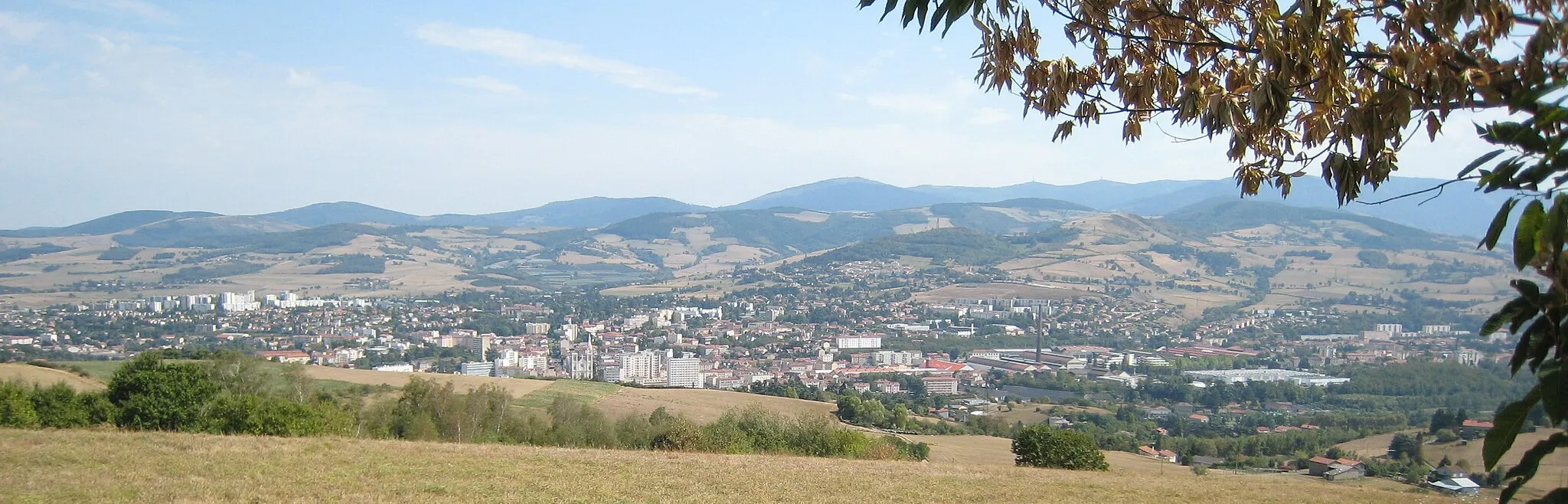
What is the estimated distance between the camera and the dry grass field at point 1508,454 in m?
2.17

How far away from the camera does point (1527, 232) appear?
177 cm

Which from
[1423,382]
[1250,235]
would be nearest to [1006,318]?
[1423,382]

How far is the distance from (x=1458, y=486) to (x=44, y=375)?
28001 millimetres

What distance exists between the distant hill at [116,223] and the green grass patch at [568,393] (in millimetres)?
158320

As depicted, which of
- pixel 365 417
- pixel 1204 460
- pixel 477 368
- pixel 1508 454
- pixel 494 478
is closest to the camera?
pixel 1508 454

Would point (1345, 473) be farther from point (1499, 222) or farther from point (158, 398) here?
point (158, 398)

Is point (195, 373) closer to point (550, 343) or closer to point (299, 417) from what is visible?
point (299, 417)

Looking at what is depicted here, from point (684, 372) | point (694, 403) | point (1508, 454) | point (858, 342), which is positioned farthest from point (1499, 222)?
point (858, 342)

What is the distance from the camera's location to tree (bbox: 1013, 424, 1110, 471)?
16.2 meters

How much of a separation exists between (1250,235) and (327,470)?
125703 mm

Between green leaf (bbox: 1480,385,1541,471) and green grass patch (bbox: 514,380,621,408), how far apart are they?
85.5ft

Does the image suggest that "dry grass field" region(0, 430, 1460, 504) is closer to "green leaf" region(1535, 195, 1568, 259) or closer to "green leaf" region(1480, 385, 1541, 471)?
"green leaf" region(1480, 385, 1541, 471)

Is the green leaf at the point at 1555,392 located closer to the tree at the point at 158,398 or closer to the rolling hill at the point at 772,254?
the tree at the point at 158,398

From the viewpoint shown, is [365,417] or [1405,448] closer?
[365,417]
